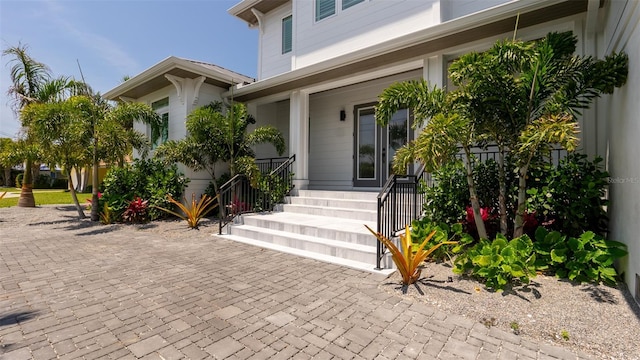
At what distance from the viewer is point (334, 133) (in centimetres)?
988

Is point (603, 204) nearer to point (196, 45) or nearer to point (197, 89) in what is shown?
point (197, 89)

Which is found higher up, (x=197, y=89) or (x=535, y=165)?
(x=197, y=89)

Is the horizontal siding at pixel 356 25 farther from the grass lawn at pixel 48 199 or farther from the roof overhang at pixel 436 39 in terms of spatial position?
the grass lawn at pixel 48 199

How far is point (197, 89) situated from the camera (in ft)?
29.9

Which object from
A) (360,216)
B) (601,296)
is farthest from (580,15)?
(360,216)

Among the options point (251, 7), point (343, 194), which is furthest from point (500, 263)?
point (251, 7)

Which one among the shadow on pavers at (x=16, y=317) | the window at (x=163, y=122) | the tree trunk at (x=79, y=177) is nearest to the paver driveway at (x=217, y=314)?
the shadow on pavers at (x=16, y=317)

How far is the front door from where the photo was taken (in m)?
8.57

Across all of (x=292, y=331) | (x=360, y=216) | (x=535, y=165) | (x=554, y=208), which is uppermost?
(x=535, y=165)

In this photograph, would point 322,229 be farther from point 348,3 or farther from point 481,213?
point 348,3

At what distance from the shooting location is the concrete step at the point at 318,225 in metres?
5.12

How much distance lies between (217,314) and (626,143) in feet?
15.5

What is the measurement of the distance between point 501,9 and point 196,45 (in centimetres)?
1060

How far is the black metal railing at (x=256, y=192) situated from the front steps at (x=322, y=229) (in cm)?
34
